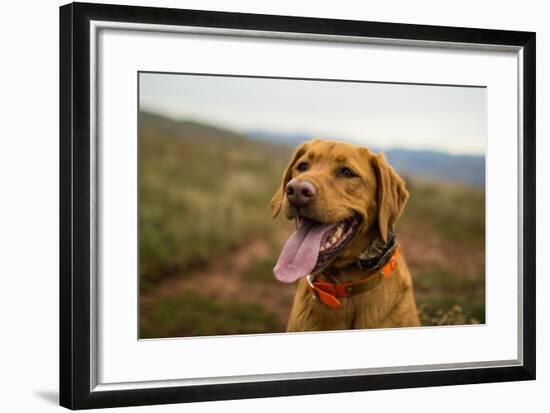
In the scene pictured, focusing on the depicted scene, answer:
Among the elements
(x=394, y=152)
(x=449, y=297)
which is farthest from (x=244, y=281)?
(x=449, y=297)

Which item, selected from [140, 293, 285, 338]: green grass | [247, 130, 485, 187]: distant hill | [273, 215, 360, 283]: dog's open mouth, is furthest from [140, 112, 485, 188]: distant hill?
[140, 293, 285, 338]: green grass

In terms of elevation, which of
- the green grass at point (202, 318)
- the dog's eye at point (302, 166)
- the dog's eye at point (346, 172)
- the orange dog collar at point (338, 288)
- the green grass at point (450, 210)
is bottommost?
the green grass at point (202, 318)

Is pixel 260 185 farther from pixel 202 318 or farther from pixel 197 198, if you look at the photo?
pixel 202 318

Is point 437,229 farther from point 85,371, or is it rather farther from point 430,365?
point 85,371

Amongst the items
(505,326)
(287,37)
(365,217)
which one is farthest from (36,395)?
(505,326)

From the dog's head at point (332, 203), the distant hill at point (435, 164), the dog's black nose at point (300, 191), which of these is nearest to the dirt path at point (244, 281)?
the dog's head at point (332, 203)

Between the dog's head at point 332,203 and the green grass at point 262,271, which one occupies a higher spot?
the dog's head at point 332,203

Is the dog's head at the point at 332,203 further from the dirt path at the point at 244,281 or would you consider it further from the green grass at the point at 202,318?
the green grass at the point at 202,318
